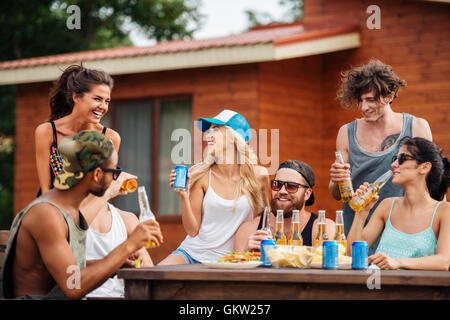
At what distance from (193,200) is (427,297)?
228 centimetres

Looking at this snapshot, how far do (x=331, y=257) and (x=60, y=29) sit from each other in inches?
767

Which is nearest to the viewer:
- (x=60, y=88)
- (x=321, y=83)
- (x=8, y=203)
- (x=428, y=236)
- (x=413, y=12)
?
(x=428, y=236)

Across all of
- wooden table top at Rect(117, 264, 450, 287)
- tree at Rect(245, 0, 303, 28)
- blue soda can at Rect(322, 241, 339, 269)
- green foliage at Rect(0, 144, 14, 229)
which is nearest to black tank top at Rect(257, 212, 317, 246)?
blue soda can at Rect(322, 241, 339, 269)

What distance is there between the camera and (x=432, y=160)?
4.00 meters

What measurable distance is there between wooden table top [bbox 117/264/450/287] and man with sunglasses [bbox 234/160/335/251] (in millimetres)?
1181

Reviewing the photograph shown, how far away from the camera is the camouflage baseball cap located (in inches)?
121

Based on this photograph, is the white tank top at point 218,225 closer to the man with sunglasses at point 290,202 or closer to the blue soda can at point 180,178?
the man with sunglasses at point 290,202

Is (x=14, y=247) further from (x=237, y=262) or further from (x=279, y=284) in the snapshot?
(x=279, y=284)

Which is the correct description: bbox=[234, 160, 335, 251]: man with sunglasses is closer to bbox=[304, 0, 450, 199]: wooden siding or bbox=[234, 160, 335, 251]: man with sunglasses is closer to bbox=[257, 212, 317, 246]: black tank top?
bbox=[257, 212, 317, 246]: black tank top

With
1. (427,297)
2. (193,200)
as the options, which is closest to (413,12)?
(193,200)

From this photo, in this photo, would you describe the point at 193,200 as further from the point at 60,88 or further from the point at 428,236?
the point at 428,236

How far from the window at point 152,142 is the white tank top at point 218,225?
5253 millimetres

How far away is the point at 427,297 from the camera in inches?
118
